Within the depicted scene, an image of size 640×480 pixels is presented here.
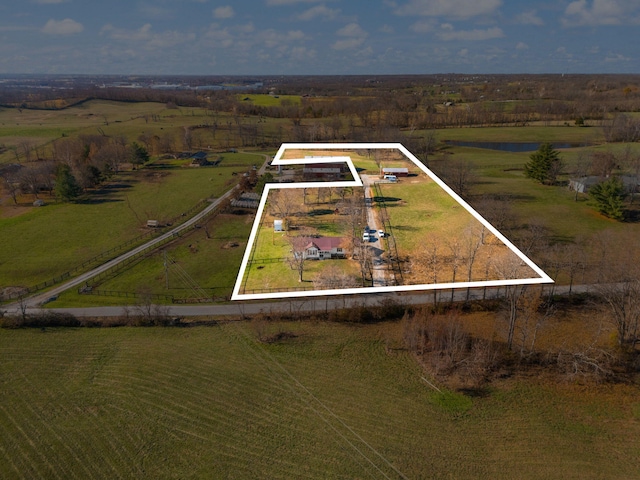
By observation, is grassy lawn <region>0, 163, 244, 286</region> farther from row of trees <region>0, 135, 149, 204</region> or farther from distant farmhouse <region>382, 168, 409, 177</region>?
distant farmhouse <region>382, 168, 409, 177</region>

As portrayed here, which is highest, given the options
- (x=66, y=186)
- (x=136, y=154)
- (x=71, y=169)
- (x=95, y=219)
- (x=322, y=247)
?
(x=322, y=247)

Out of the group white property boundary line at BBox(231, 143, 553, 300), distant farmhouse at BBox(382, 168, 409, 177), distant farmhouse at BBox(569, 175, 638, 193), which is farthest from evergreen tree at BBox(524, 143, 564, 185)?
distant farmhouse at BBox(382, 168, 409, 177)

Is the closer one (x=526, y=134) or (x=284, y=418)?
(x=284, y=418)

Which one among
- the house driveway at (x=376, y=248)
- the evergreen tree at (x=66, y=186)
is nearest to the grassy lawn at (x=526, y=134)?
the evergreen tree at (x=66, y=186)

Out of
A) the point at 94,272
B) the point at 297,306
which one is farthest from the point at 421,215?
the point at 94,272

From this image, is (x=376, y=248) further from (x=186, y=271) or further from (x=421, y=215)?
(x=186, y=271)

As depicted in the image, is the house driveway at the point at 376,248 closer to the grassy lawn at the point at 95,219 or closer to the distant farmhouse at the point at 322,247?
the distant farmhouse at the point at 322,247

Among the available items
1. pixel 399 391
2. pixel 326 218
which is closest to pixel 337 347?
pixel 399 391
